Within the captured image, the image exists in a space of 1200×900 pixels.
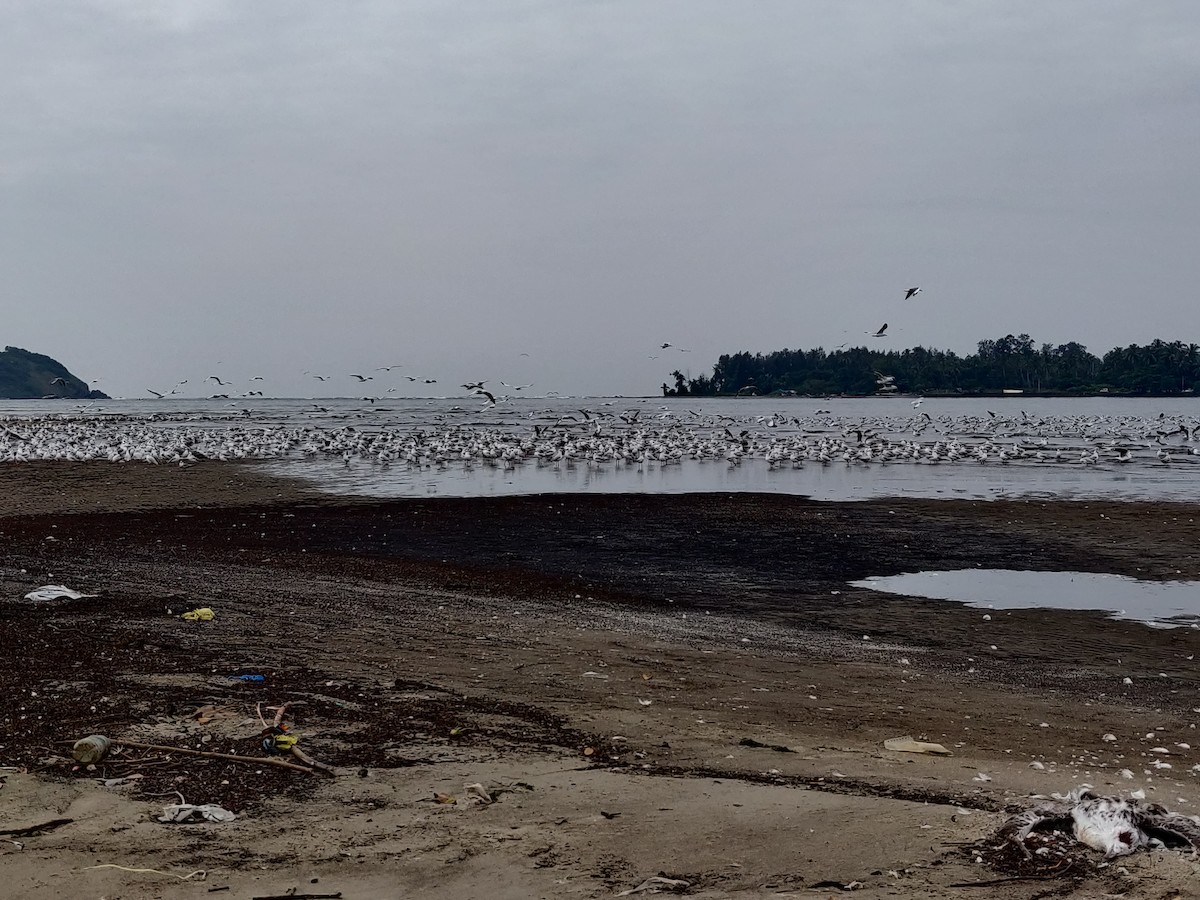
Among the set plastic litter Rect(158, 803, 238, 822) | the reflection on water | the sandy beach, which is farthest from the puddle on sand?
the reflection on water

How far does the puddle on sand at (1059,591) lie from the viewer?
12.4m

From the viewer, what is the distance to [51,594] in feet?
32.8

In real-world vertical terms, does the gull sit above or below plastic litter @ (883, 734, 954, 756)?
above

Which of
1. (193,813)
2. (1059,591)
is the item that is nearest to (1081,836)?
(193,813)

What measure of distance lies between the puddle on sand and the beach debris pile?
7.43 meters

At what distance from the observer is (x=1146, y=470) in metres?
33.7

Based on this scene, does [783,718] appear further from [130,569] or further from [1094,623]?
[130,569]

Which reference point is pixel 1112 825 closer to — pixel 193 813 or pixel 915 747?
pixel 915 747

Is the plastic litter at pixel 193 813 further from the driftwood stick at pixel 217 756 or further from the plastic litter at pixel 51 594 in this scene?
the plastic litter at pixel 51 594

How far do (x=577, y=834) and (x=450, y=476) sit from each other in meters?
26.0

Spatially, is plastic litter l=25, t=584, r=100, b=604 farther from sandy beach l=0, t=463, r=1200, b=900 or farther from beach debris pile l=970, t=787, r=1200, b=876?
beach debris pile l=970, t=787, r=1200, b=876

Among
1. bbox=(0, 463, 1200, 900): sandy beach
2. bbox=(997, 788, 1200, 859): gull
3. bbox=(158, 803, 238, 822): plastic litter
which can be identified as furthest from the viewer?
bbox=(158, 803, 238, 822): plastic litter

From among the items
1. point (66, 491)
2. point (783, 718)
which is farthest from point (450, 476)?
point (783, 718)

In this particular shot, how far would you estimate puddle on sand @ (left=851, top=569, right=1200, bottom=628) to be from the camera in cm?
1237
